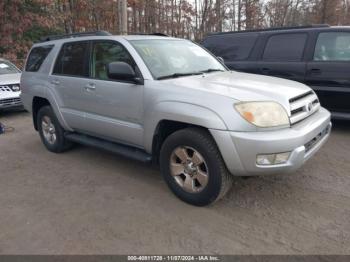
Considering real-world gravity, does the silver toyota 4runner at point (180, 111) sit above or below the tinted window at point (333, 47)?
below

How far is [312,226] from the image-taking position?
302 centimetres

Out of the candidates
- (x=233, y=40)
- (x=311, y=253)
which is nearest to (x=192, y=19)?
(x=233, y=40)

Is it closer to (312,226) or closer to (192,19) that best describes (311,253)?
(312,226)

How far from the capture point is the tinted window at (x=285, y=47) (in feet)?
19.8

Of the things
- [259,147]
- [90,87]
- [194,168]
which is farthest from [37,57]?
[259,147]

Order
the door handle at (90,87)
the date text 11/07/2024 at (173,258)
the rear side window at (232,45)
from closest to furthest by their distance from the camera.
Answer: the date text 11/07/2024 at (173,258) < the door handle at (90,87) < the rear side window at (232,45)

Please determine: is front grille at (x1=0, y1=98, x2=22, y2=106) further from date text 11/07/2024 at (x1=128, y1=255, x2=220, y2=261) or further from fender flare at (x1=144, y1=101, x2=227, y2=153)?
date text 11/07/2024 at (x1=128, y1=255, x2=220, y2=261)

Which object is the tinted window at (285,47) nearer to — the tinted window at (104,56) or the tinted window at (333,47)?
the tinted window at (333,47)

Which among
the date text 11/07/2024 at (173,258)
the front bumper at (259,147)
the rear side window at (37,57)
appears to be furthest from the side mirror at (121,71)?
the rear side window at (37,57)

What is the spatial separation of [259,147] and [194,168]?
74 centimetres

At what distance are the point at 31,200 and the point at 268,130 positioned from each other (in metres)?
2.68

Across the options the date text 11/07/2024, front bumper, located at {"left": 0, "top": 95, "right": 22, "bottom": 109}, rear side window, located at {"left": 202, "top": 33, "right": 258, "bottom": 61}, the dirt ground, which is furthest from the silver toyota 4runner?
front bumper, located at {"left": 0, "top": 95, "right": 22, "bottom": 109}

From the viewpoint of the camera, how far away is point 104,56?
4340 millimetres

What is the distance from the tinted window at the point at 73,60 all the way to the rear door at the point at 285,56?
3393mm
